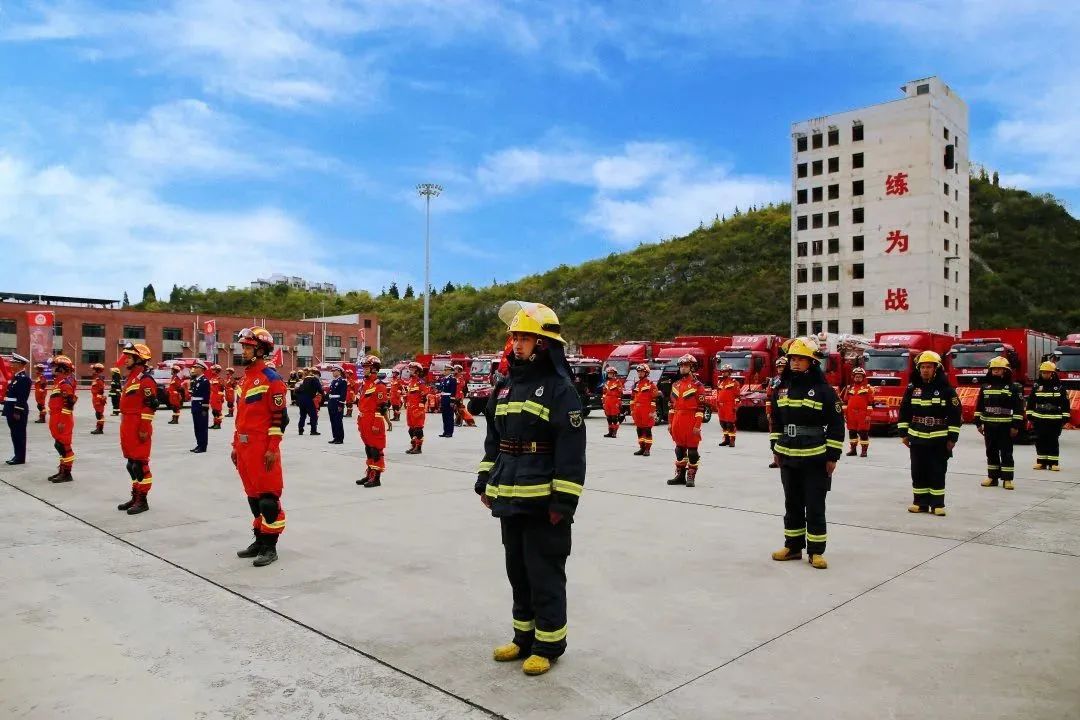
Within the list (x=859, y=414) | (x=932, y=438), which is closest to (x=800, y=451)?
(x=932, y=438)

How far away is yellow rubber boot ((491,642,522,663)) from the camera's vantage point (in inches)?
164

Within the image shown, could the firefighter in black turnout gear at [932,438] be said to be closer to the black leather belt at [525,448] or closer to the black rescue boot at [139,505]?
the black leather belt at [525,448]

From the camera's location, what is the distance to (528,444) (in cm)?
419

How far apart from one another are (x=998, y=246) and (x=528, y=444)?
250 ft

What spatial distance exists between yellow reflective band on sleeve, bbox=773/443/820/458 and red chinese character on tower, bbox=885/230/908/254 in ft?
160

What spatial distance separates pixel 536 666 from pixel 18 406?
1177 cm

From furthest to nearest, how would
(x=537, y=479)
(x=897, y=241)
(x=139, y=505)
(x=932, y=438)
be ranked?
(x=897, y=241) < (x=932, y=438) < (x=139, y=505) < (x=537, y=479)

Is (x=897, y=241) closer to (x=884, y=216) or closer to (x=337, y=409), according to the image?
(x=884, y=216)

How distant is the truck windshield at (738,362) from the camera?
78.4 ft

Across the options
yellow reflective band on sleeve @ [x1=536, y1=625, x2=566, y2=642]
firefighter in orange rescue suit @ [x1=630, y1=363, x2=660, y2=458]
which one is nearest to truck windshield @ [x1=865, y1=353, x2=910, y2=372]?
firefighter in orange rescue suit @ [x1=630, y1=363, x2=660, y2=458]

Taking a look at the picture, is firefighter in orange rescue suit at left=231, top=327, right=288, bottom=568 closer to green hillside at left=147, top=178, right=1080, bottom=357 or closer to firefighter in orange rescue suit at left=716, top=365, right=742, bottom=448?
firefighter in orange rescue suit at left=716, top=365, right=742, bottom=448

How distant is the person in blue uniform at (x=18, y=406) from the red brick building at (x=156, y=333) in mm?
43349

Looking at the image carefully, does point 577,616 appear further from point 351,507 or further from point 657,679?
point 351,507

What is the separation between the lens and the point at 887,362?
22297 millimetres
